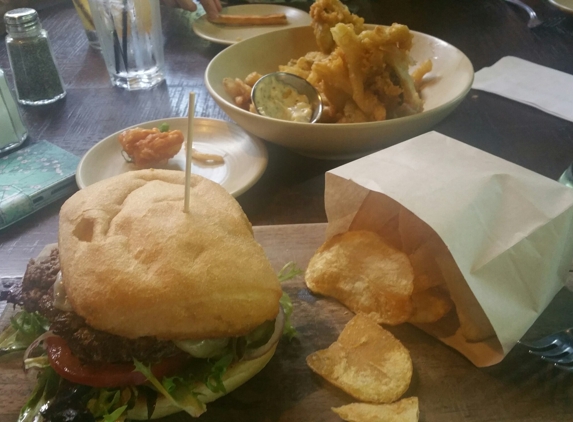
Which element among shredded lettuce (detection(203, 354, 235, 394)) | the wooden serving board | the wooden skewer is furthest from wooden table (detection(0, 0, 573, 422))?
the wooden skewer

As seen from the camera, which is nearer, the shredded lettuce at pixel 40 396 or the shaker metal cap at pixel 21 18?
the shredded lettuce at pixel 40 396

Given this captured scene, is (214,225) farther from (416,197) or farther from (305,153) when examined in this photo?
(305,153)

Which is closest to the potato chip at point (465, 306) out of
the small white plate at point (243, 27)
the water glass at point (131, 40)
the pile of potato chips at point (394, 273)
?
the pile of potato chips at point (394, 273)

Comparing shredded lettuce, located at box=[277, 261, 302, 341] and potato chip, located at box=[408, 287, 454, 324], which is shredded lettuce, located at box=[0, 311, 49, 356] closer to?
shredded lettuce, located at box=[277, 261, 302, 341]

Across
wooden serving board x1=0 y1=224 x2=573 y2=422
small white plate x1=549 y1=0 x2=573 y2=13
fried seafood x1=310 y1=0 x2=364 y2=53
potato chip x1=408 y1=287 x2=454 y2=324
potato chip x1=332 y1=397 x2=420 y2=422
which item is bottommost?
wooden serving board x1=0 y1=224 x2=573 y2=422

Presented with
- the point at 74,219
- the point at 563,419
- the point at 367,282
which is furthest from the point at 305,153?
the point at 563,419

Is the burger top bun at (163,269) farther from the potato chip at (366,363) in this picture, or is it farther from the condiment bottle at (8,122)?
the condiment bottle at (8,122)
